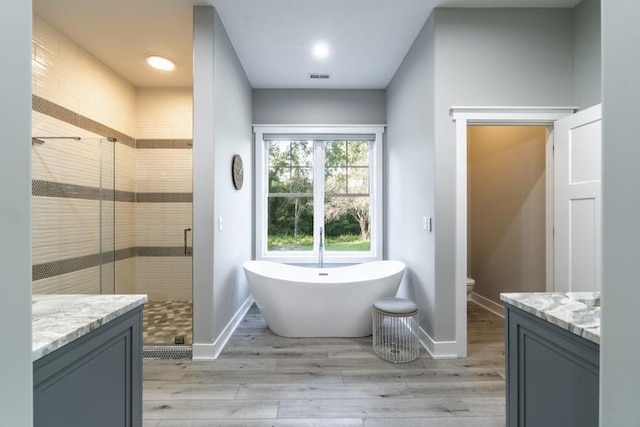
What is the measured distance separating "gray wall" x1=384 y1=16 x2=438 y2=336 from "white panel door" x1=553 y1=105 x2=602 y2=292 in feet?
3.45

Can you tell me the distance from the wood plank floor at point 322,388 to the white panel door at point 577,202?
93cm

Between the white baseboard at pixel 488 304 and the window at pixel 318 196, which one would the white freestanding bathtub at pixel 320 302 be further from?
the white baseboard at pixel 488 304

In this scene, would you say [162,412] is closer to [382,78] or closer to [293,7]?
[293,7]

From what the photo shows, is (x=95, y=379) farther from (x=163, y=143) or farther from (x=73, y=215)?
(x=163, y=143)

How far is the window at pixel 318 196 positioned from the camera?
4172 mm

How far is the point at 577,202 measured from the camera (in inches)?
91.1

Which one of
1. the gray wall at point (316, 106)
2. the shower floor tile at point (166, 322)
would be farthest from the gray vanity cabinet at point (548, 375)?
the gray wall at point (316, 106)

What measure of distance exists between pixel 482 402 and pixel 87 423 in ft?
6.95

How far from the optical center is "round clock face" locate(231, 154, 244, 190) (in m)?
3.05

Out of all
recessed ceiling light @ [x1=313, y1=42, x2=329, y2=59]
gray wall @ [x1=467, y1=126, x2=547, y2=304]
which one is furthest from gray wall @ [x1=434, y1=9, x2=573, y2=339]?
recessed ceiling light @ [x1=313, y1=42, x2=329, y2=59]

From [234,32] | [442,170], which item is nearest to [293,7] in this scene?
[234,32]

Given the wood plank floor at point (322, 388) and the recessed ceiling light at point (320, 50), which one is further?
the recessed ceiling light at point (320, 50)

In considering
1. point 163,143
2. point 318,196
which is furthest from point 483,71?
point 163,143

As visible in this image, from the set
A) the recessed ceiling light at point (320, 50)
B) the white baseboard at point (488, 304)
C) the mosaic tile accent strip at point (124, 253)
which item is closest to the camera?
the recessed ceiling light at point (320, 50)
